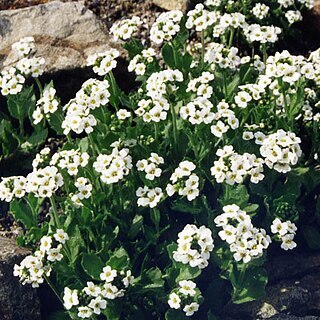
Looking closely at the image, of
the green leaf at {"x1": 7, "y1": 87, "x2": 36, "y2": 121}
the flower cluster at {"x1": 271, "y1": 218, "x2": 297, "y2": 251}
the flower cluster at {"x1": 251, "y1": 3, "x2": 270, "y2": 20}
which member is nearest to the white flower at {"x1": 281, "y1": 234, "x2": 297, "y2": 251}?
the flower cluster at {"x1": 271, "y1": 218, "x2": 297, "y2": 251}

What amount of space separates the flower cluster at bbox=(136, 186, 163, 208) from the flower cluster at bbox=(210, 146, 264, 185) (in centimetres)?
48

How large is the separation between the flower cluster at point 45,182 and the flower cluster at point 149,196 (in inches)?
24.1

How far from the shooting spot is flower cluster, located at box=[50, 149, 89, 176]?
18.9 ft

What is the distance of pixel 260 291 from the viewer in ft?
19.2

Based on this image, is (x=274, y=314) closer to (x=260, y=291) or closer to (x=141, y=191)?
(x=260, y=291)

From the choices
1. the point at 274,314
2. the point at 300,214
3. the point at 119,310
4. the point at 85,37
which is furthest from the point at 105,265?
the point at 85,37

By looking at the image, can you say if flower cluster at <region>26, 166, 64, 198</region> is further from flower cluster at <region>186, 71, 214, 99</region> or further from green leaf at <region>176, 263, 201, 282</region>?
flower cluster at <region>186, 71, 214, 99</region>

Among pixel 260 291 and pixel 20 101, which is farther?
pixel 20 101

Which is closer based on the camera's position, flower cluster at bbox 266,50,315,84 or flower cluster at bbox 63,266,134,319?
flower cluster at bbox 63,266,134,319

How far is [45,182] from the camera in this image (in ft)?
18.1

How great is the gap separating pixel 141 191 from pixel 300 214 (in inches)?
58.6

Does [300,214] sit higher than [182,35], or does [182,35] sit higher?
[182,35]

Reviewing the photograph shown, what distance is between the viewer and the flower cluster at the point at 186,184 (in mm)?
5676

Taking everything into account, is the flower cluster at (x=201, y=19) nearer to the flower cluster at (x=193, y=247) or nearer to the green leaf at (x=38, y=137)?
the green leaf at (x=38, y=137)
